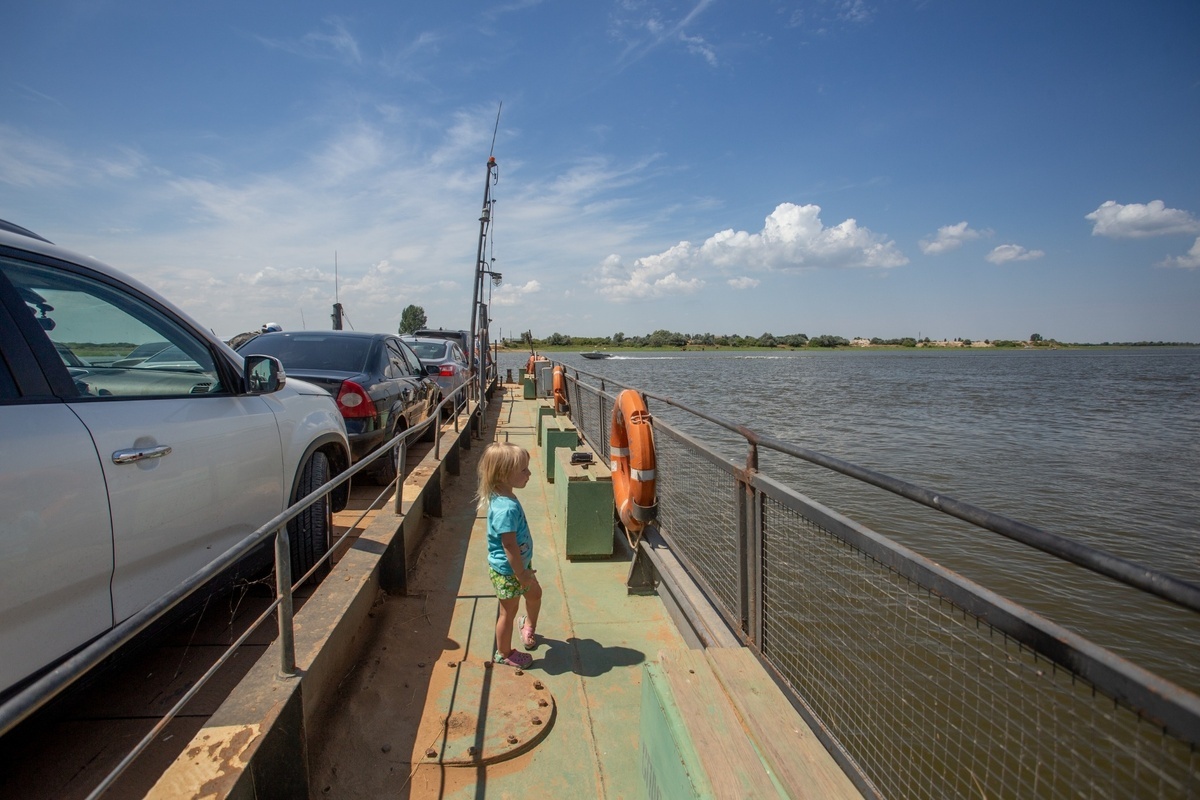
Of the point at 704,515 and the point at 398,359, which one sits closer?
the point at 704,515

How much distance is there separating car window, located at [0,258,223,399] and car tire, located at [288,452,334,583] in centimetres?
91

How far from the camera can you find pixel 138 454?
8.27ft

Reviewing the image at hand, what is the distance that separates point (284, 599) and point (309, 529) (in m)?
1.63

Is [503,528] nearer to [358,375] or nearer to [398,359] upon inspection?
[358,375]

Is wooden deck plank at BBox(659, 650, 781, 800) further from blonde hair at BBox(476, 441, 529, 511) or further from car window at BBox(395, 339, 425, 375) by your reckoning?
car window at BBox(395, 339, 425, 375)

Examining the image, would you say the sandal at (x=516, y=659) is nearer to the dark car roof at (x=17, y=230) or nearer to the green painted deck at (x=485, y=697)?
the green painted deck at (x=485, y=697)

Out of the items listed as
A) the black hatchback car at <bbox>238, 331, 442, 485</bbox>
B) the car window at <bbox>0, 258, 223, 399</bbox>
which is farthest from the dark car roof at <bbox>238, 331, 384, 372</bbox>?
the car window at <bbox>0, 258, 223, 399</bbox>

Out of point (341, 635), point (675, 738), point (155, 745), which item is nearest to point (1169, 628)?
point (675, 738)

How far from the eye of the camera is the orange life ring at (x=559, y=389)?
12562 millimetres

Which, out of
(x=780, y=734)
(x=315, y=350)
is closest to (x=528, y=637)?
(x=780, y=734)

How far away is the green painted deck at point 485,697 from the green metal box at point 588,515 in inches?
7.4

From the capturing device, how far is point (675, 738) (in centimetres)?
210

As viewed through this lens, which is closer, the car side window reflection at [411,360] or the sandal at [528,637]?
the sandal at [528,637]

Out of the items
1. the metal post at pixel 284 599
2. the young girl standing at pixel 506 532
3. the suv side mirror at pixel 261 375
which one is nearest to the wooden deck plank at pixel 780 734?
the young girl standing at pixel 506 532
